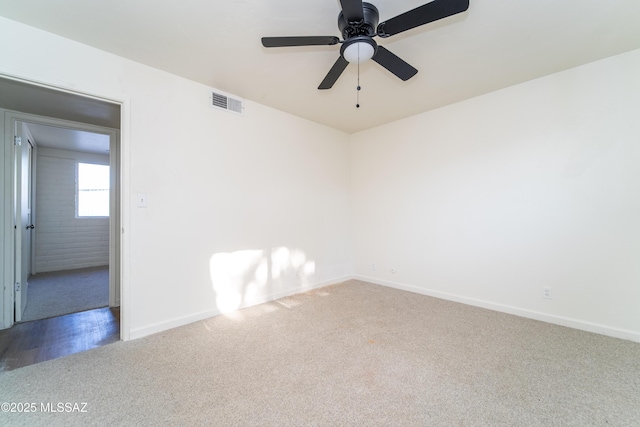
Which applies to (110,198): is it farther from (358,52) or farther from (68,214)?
(358,52)

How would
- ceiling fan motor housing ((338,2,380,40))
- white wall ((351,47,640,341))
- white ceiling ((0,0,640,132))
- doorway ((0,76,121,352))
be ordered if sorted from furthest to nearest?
doorway ((0,76,121,352))
white wall ((351,47,640,341))
white ceiling ((0,0,640,132))
ceiling fan motor housing ((338,2,380,40))

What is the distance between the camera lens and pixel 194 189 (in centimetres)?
281

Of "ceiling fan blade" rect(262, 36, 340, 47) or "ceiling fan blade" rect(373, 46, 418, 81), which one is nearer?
"ceiling fan blade" rect(262, 36, 340, 47)

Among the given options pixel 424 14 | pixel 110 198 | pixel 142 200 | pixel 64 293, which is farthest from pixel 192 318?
pixel 424 14

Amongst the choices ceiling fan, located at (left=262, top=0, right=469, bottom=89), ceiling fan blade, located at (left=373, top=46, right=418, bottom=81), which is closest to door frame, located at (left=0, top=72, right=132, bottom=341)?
ceiling fan, located at (left=262, top=0, right=469, bottom=89)

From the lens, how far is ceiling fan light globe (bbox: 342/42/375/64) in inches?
67.6

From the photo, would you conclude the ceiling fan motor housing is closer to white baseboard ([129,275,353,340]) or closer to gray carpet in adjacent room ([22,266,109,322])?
white baseboard ([129,275,353,340])

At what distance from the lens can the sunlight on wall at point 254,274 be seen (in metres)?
2.98

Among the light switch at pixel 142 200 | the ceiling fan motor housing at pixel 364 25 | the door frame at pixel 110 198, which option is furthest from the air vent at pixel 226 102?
the ceiling fan motor housing at pixel 364 25

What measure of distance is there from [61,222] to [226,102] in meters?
5.05

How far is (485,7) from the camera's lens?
5.98ft

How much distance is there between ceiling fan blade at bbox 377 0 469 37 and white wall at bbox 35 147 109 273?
22.4ft

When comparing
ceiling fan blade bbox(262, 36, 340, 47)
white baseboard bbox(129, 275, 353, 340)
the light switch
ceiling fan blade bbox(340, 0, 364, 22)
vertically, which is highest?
ceiling fan blade bbox(340, 0, 364, 22)

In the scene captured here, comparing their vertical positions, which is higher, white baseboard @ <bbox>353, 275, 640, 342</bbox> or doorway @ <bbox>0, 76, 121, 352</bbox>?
doorway @ <bbox>0, 76, 121, 352</bbox>
